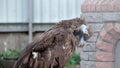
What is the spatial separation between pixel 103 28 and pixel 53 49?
4391 mm

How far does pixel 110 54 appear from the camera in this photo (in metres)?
6.70

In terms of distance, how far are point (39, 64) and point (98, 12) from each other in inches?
174

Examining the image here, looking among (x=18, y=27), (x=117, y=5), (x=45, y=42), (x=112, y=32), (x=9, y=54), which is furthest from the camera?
(x=18, y=27)

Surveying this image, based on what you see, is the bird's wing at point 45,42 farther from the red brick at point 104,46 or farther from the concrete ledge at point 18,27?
the concrete ledge at point 18,27

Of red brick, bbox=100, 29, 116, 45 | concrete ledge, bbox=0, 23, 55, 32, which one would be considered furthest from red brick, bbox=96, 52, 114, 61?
concrete ledge, bbox=0, 23, 55, 32

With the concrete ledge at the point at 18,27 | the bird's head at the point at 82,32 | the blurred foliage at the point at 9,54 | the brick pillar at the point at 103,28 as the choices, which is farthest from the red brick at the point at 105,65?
the bird's head at the point at 82,32

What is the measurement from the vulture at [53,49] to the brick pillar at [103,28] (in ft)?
13.6

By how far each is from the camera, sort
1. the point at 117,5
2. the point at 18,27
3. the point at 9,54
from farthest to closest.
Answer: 1. the point at 18,27
2. the point at 9,54
3. the point at 117,5

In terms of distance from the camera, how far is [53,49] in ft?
7.91

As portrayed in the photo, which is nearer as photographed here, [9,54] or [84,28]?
[84,28]

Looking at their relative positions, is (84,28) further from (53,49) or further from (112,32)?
(112,32)

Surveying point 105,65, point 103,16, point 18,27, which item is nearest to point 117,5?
point 103,16

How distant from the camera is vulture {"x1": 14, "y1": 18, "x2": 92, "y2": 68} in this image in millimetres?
2389

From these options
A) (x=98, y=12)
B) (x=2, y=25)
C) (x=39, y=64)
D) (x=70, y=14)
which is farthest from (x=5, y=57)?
(x=39, y=64)
